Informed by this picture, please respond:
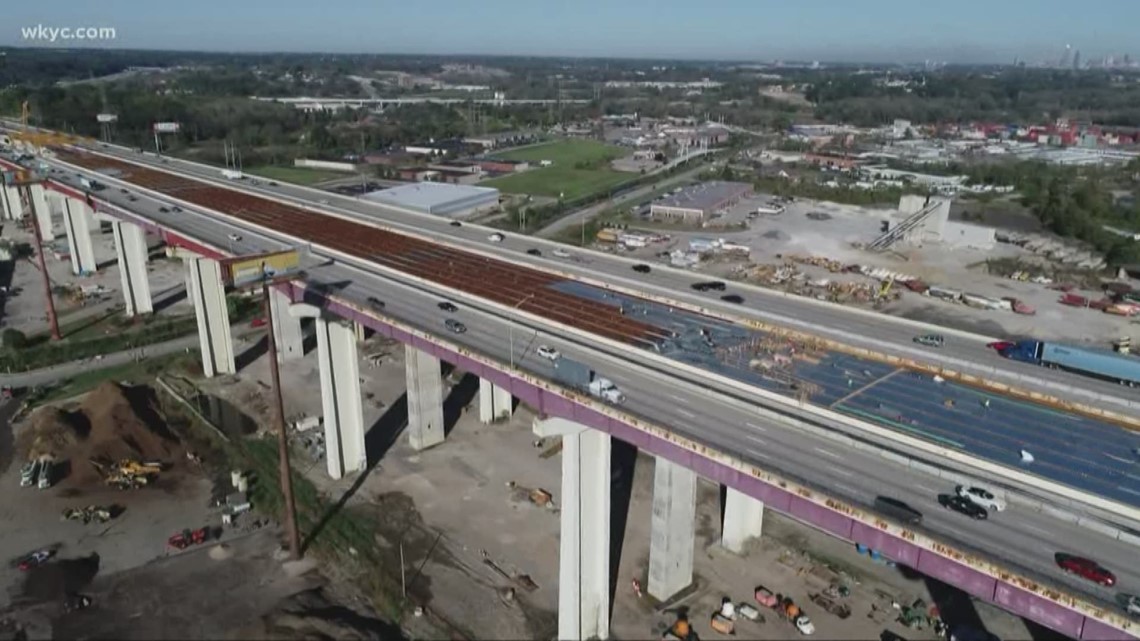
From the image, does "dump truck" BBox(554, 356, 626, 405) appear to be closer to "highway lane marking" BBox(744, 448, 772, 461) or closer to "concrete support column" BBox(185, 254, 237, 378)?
"highway lane marking" BBox(744, 448, 772, 461)

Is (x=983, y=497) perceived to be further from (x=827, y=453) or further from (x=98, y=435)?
(x=98, y=435)

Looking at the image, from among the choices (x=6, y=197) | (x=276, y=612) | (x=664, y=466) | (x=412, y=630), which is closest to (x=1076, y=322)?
(x=664, y=466)

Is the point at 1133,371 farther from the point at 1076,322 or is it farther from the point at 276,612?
the point at 1076,322

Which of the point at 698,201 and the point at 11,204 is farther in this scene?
the point at 698,201

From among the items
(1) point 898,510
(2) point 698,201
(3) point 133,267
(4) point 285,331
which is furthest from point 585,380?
(2) point 698,201

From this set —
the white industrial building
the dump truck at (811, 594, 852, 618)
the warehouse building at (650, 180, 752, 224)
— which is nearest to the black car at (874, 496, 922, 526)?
the dump truck at (811, 594, 852, 618)

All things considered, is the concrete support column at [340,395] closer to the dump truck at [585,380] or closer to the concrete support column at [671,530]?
the dump truck at [585,380]
